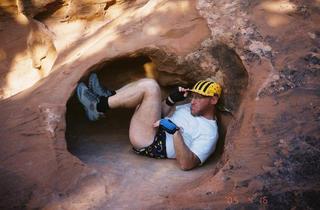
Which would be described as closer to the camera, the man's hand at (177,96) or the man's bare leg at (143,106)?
the man's bare leg at (143,106)

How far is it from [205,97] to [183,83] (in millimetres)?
564

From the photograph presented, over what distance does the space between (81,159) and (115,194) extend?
72 centimetres

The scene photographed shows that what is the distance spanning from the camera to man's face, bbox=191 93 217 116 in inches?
169

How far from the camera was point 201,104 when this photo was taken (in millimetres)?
4336

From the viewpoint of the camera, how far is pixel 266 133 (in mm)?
3395

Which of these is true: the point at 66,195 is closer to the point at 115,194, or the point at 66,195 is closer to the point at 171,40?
the point at 115,194

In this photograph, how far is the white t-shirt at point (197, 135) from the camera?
418cm

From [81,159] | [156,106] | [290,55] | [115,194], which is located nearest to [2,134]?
[81,159]

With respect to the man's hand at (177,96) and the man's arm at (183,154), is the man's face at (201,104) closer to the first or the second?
the man's hand at (177,96)

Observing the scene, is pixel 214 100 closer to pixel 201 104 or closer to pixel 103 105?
pixel 201 104

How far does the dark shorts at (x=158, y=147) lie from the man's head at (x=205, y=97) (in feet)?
1.41
